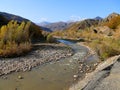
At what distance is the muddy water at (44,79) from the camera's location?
553 inches

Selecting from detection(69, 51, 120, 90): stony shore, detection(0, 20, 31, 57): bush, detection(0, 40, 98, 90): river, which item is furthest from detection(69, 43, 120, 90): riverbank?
detection(0, 20, 31, 57): bush

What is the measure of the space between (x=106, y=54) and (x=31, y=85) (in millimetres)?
10021

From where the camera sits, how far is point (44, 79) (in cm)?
1582

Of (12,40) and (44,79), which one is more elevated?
(12,40)

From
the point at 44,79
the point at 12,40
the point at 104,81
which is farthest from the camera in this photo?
the point at 12,40

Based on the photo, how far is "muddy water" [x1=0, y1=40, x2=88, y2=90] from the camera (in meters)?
14.0

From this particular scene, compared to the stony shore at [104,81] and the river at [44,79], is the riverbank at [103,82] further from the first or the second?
the river at [44,79]

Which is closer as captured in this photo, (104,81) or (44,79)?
(104,81)

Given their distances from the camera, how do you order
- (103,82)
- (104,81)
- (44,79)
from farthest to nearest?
(44,79), (104,81), (103,82)

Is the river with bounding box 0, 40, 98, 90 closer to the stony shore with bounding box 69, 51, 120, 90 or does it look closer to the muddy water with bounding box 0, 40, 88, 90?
the muddy water with bounding box 0, 40, 88, 90

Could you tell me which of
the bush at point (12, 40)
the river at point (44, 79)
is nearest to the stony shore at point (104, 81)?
the river at point (44, 79)

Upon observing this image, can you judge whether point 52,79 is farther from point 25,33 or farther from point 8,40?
point 25,33

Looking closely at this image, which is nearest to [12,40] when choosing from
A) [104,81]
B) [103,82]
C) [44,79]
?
[44,79]

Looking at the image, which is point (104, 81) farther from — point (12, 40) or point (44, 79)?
point (12, 40)
